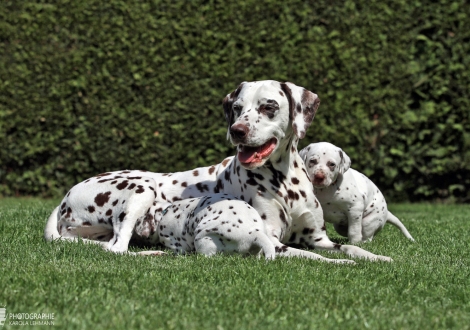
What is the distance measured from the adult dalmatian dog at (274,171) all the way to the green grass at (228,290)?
573 millimetres

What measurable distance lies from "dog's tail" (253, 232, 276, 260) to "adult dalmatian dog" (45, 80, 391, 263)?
0.25 m

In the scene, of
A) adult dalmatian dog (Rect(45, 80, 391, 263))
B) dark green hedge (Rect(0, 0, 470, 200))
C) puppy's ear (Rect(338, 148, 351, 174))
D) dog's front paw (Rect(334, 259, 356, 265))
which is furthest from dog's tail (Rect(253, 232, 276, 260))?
dark green hedge (Rect(0, 0, 470, 200))

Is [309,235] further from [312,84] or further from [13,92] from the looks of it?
[13,92]

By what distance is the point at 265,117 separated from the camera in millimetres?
5641

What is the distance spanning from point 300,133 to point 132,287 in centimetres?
215

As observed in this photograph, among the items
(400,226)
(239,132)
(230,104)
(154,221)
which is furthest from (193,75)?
(239,132)

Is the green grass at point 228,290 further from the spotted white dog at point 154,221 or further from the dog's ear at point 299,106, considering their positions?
the dog's ear at point 299,106

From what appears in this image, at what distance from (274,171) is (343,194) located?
2.86 feet

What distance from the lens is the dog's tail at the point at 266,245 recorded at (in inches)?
203

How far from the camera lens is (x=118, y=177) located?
654 cm

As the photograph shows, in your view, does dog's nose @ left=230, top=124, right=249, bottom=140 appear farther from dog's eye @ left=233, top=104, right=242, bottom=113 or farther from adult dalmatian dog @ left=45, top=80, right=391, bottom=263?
dog's eye @ left=233, top=104, right=242, bottom=113

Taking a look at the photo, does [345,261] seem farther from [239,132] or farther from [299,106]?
[299,106]

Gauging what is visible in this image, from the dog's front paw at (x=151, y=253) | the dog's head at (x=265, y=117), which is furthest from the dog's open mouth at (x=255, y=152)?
the dog's front paw at (x=151, y=253)

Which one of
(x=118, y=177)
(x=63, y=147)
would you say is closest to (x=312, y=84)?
(x=63, y=147)
